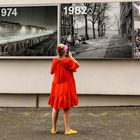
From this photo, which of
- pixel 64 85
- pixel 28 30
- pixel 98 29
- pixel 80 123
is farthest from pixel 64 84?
pixel 28 30

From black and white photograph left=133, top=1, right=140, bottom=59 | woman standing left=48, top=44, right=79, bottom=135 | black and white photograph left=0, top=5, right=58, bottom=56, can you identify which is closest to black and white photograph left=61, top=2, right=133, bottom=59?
black and white photograph left=133, top=1, right=140, bottom=59

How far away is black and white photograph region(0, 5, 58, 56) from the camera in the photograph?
10969 millimetres

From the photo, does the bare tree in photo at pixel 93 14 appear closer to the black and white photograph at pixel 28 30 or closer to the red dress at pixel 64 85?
the black and white photograph at pixel 28 30

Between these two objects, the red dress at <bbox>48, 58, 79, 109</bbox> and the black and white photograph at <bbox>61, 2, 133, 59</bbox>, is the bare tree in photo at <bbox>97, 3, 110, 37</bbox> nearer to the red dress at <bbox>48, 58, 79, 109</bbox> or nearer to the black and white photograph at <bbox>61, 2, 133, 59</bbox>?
the black and white photograph at <bbox>61, 2, 133, 59</bbox>

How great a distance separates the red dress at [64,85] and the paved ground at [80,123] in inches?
23.4

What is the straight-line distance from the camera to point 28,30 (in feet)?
36.4

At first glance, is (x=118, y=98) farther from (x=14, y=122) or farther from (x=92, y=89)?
(x=14, y=122)

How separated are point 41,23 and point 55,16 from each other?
386 mm

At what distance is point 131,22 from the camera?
10.6 metres

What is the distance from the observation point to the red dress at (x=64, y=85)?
8.10 meters

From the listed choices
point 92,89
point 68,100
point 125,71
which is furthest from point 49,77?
point 68,100

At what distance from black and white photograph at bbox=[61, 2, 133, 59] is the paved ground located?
4.44 feet

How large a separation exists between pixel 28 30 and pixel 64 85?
132 inches

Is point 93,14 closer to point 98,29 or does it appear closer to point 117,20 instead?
point 98,29
